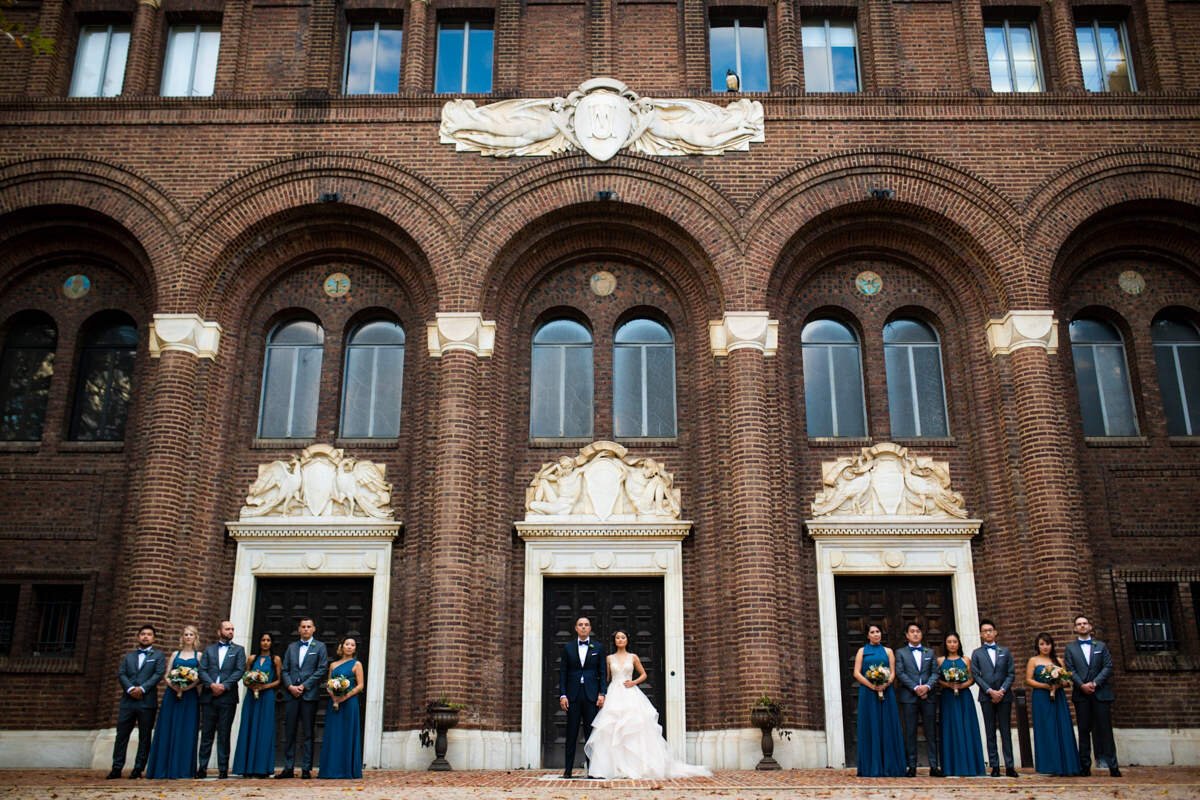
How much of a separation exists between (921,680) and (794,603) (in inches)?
127

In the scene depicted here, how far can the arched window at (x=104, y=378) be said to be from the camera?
1744cm

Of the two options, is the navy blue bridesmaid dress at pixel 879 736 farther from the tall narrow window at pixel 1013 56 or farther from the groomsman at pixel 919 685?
the tall narrow window at pixel 1013 56

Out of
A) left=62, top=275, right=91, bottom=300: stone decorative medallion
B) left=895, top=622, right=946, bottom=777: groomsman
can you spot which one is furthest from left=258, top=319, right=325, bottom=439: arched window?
left=895, top=622, right=946, bottom=777: groomsman

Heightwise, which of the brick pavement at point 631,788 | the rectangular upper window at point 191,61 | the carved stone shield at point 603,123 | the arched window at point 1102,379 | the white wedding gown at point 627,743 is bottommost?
the brick pavement at point 631,788

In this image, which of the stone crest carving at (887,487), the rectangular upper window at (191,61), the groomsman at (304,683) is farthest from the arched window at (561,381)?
the rectangular upper window at (191,61)

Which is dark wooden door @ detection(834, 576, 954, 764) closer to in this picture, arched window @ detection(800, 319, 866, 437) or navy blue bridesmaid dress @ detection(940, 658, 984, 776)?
arched window @ detection(800, 319, 866, 437)

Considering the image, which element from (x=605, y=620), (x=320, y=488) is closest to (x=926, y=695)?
(x=605, y=620)

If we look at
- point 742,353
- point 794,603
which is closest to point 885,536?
point 794,603

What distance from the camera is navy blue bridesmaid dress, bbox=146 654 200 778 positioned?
41.4 feet

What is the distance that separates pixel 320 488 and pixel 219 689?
175 inches

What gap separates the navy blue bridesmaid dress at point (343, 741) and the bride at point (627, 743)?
2.65 meters

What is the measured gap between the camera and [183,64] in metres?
18.8

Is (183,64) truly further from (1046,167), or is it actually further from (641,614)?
(1046,167)

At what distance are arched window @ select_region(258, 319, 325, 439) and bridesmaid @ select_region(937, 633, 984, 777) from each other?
392 inches
